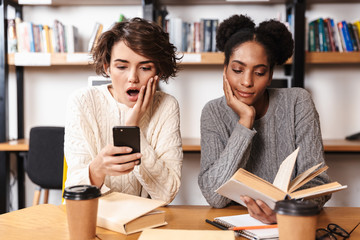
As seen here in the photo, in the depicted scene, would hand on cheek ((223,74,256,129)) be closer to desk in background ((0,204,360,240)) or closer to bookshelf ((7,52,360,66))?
desk in background ((0,204,360,240))

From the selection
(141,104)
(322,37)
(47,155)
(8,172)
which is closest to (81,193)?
(141,104)

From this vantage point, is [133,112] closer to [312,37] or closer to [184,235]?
[184,235]

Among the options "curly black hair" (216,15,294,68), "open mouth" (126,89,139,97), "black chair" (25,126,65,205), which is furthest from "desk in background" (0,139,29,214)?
"curly black hair" (216,15,294,68)

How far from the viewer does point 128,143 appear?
0.97m

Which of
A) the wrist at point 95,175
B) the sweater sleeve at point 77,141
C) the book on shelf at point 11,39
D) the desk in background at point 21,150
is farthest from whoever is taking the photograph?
the book on shelf at point 11,39

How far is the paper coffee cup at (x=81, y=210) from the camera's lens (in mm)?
782

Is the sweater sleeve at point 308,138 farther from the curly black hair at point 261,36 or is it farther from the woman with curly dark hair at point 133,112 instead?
the woman with curly dark hair at point 133,112

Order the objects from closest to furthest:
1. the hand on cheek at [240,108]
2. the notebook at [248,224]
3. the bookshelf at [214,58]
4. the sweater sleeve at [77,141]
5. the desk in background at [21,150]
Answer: the notebook at [248,224]
the sweater sleeve at [77,141]
the hand on cheek at [240,108]
the desk in background at [21,150]
the bookshelf at [214,58]

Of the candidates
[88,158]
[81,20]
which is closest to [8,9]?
[81,20]

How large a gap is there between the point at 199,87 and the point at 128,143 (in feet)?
6.71

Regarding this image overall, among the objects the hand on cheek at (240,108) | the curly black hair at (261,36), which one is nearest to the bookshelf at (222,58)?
the curly black hair at (261,36)

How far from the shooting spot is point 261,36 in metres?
1.47

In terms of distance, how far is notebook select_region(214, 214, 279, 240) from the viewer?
86 centimetres

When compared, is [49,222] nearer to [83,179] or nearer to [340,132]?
[83,179]
